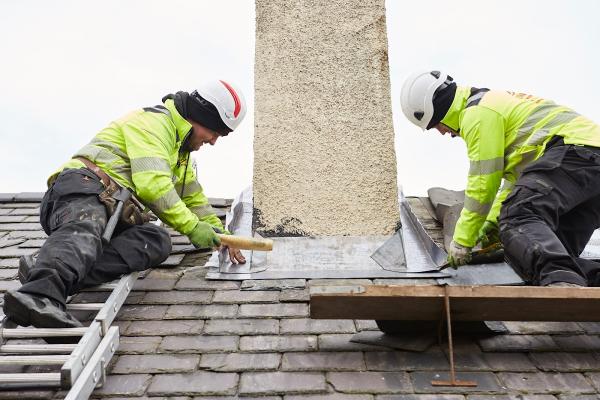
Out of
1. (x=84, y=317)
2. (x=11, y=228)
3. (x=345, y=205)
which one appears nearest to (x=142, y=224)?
(x=84, y=317)

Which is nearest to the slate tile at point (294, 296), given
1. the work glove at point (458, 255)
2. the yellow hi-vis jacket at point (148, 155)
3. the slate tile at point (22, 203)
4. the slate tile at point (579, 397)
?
the yellow hi-vis jacket at point (148, 155)

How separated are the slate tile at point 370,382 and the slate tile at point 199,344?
51 centimetres

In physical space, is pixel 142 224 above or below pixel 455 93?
below

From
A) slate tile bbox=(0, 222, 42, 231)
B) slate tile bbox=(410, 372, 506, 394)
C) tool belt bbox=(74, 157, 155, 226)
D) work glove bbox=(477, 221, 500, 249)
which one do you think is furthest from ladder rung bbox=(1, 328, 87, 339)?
work glove bbox=(477, 221, 500, 249)

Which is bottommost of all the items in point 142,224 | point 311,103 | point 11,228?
point 11,228

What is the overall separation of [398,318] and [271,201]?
160cm

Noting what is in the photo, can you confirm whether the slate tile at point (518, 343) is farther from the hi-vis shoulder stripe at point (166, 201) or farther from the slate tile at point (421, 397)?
the hi-vis shoulder stripe at point (166, 201)

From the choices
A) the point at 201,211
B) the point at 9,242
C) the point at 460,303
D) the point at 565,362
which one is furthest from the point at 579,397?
the point at 9,242

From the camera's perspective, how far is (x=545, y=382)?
2.33 metres

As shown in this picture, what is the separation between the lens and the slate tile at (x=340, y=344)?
2597 mm

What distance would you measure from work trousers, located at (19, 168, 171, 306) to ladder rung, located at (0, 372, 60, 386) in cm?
49

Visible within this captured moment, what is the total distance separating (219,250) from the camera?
3633 mm

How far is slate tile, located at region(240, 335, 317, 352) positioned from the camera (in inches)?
102

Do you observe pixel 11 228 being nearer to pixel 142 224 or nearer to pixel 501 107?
pixel 142 224
